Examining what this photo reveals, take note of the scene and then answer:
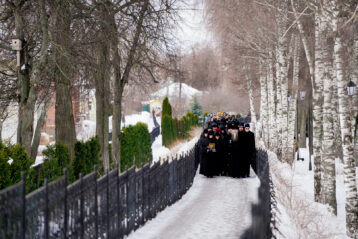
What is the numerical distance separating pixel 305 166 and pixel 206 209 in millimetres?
14404

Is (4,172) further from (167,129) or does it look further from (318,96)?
(167,129)

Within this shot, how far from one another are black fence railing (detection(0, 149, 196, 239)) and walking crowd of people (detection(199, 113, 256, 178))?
454 cm

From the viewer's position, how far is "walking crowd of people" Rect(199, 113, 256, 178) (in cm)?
1580

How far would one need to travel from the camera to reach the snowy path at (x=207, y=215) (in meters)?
8.65

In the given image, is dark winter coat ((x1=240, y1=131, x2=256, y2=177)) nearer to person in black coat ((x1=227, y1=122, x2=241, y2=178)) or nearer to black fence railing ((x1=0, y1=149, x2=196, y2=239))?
person in black coat ((x1=227, y1=122, x2=241, y2=178))

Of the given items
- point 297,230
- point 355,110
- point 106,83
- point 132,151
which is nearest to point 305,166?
point 355,110

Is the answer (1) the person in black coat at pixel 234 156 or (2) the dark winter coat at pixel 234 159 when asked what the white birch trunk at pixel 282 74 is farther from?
(2) the dark winter coat at pixel 234 159

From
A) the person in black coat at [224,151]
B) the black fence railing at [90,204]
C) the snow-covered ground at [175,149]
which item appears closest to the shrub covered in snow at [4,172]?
the black fence railing at [90,204]

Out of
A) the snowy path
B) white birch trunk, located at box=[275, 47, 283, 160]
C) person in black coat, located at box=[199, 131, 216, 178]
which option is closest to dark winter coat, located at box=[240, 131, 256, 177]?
person in black coat, located at box=[199, 131, 216, 178]

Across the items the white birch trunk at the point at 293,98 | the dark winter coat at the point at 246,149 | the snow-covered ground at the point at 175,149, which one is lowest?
the snow-covered ground at the point at 175,149

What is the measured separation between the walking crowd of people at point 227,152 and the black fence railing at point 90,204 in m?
4.54

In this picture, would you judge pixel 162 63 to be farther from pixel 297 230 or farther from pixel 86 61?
pixel 297 230

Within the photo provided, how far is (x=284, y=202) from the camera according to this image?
958 centimetres

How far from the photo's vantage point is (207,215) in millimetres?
10117
